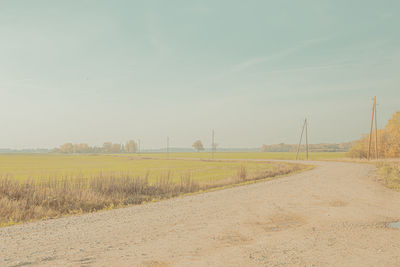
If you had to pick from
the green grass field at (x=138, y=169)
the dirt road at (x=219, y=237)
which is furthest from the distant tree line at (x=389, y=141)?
the dirt road at (x=219, y=237)

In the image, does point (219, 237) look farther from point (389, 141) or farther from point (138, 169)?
point (389, 141)

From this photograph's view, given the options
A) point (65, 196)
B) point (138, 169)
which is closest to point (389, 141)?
point (138, 169)

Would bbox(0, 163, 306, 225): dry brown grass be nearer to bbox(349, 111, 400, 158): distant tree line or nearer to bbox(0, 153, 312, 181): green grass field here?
bbox(0, 153, 312, 181): green grass field

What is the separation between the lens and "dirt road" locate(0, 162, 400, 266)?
18.0 ft

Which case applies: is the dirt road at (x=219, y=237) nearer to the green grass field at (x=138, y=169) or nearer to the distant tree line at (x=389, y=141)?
the green grass field at (x=138, y=169)

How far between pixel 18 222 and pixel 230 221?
7.39 meters

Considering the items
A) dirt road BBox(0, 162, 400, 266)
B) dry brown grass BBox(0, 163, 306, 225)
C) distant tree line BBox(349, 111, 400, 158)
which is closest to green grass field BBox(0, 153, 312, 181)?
dry brown grass BBox(0, 163, 306, 225)

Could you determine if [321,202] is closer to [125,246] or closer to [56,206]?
[125,246]

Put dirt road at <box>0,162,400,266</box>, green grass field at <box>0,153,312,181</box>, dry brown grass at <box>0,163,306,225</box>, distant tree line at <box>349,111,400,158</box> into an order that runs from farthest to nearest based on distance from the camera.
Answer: distant tree line at <box>349,111,400,158</box> → green grass field at <box>0,153,312,181</box> → dry brown grass at <box>0,163,306,225</box> → dirt road at <box>0,162,400,266</box>

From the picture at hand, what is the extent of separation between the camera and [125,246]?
641 centimetres

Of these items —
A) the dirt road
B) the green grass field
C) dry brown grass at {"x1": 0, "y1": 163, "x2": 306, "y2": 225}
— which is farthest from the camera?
the green grass field

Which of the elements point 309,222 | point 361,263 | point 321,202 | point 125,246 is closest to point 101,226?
point 125,246

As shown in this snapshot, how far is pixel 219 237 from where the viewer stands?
7031 millimetres

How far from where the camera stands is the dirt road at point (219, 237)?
5.47 m
